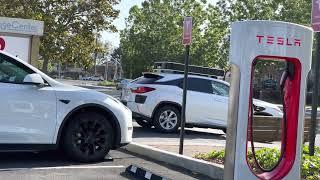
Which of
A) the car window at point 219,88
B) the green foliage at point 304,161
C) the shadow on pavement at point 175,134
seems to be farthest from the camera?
the car window at point 219,88

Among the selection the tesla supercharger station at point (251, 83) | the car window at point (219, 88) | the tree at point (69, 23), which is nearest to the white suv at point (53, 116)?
the tesla supercharger station at point (251, 83)

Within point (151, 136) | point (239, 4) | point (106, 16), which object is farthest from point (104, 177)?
point (239, 4)

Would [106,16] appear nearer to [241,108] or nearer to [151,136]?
[151,136]

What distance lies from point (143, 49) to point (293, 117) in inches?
1804

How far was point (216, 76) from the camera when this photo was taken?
14.3m

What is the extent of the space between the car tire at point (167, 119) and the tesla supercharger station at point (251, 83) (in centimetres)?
823

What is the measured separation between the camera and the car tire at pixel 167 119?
43.1 feet

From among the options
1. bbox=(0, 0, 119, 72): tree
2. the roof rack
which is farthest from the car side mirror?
bbox=(0, 0, 119, 72): tree

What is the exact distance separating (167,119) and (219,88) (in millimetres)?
1568

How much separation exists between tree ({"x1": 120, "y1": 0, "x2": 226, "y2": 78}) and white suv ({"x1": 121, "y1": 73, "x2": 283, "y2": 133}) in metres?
32.8

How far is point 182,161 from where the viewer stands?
7996 millimetres

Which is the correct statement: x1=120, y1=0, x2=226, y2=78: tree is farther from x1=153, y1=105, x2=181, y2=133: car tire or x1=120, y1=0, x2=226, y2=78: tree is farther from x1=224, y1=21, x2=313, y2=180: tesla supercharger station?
x1=224, y1=21, x2=313, y2=180: tesla supercharger station

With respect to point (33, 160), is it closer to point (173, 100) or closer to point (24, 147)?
point (24, 147)

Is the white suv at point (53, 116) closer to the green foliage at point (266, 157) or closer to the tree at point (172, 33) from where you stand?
the green foliage at point (266, 157)
